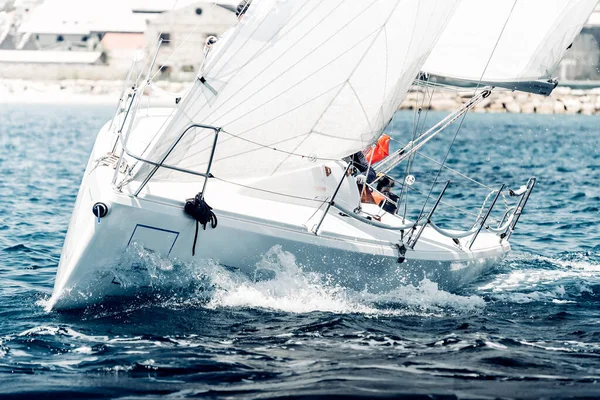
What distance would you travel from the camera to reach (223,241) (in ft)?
20.7

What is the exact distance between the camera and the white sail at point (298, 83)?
20.6ft

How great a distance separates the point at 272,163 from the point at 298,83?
0.68m

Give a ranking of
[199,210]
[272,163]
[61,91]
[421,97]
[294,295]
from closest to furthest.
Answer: [199,210] < [294,295] < [272,163] < [421,97] < [61,91]

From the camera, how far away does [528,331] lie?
625 centimetres

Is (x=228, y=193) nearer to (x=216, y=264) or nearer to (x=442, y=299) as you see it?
(x=216, y=264)

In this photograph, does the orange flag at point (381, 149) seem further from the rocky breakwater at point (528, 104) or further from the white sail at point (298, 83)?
the rocky breakwater at point (528, 104)

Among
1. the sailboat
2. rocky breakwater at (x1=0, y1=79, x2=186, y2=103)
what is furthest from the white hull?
rocky breakwater at (x1=0, y1=79, x2=186, y2=103)

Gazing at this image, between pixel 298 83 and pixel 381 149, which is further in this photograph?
pixel 381 149

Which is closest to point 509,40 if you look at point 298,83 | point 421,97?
point 298,83

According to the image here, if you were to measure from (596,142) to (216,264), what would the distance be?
2525 centimetres

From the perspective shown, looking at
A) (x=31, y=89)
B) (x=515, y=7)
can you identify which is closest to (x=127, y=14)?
(x=31, y=89)

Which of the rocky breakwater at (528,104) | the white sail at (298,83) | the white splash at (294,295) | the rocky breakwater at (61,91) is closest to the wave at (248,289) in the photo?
the white splash at (294,295)

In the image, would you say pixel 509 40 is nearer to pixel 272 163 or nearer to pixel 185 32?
pixel 272 163

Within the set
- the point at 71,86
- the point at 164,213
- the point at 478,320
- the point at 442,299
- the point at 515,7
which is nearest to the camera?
the point at 164,213
